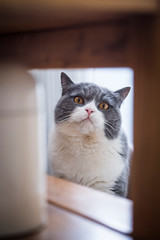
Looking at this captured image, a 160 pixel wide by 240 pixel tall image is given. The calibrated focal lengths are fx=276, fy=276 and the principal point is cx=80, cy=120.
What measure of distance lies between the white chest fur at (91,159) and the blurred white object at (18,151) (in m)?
0.67

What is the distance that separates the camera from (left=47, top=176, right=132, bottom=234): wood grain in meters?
0.62

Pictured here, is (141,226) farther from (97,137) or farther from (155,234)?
(97,137)

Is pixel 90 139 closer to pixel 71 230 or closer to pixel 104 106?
pixel 104 106

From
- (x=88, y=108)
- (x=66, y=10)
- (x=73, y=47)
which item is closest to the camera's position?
(x=66, y=10)

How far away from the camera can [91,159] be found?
127 centimetres

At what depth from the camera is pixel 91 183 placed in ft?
4.14

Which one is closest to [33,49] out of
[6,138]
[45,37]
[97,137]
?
[45,37]

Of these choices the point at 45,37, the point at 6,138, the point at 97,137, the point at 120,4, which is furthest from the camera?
the point at 97,137

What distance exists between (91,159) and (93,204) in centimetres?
57

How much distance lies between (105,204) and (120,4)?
48 centimetres

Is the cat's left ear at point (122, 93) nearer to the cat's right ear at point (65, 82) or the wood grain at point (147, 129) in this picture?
the cat's right ear at point (65, 82)

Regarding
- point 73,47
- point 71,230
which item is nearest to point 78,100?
point 73,47

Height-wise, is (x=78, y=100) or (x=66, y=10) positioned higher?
(x=66, y=10)

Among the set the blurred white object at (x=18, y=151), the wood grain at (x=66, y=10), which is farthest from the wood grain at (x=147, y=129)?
the blurred white object at (x=18, y=151)
